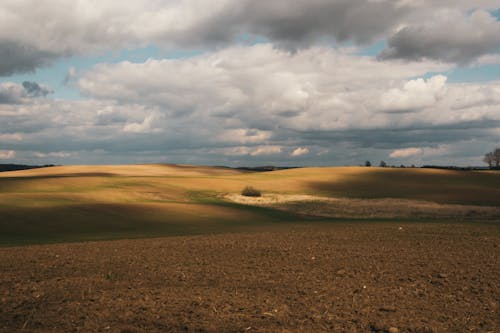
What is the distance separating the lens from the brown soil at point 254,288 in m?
9.88

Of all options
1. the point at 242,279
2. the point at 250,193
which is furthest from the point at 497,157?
the point at 242,279

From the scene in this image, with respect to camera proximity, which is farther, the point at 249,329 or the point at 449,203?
the point at 449,203

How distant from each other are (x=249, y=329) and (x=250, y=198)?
163ft

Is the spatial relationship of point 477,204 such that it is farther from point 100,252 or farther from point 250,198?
point 100,252

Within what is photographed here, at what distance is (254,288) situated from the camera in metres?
12.9

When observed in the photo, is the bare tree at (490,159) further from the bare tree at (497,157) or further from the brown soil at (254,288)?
the brown soil at (254,288)

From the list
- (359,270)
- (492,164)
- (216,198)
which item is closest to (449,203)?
(216,198)

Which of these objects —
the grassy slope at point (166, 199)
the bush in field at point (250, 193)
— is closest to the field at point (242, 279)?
the grassy slope at point (166, 199)

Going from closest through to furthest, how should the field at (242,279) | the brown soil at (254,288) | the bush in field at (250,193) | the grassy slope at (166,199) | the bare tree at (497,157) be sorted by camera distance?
the brown soil at (254,288) < the field at (242,279) < the grassy slope at (166,199) < the bush in field at (250,193) < the bare tree at (497,157)

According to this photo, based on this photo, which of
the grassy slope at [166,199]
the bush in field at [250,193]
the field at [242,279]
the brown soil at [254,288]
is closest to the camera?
the brown soil at [254,288]

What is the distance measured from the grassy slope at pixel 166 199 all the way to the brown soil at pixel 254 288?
11261 millimetres

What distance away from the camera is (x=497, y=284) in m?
12.9

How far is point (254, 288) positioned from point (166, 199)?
4529 centimetres

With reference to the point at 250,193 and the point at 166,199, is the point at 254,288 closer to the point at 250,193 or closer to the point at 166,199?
the point at 166,199
